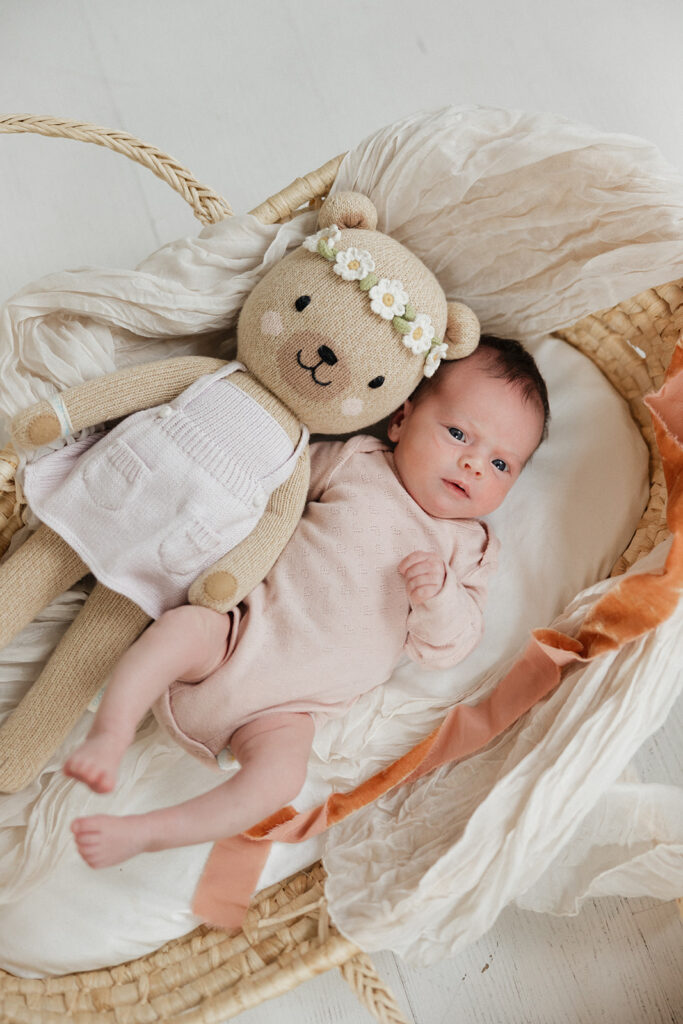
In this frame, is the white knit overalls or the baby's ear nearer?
the white knit overalls

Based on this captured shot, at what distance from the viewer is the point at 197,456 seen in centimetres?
108

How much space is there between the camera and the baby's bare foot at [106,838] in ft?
2.81

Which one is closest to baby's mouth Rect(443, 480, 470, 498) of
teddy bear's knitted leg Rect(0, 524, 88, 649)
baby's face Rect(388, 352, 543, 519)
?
baby's face Rect(388, 352, 543, 519)

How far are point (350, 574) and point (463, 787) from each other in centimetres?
30

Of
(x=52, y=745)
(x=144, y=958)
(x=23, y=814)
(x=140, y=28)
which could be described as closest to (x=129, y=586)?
(x=52, y=745)

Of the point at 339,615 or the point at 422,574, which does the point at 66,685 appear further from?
the point at 422,574

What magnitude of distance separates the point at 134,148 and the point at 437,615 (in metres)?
0.77

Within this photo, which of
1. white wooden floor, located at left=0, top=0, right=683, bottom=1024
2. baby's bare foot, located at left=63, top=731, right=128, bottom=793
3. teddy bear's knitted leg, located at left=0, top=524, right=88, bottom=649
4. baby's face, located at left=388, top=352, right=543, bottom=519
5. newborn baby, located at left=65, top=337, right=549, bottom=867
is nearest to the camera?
baby's bare foot, located at left=63, top=731, right=128, bottom=793

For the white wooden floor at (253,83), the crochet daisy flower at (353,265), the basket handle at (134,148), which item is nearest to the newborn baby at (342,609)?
the crochet daisy flower at (353,265)

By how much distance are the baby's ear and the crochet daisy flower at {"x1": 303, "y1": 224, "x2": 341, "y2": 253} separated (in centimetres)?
18

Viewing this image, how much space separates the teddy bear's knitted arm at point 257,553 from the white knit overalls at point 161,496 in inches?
0.7

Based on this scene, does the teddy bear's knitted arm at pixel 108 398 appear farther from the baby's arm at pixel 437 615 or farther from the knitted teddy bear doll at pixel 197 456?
the baby's arm at pixel 437 615

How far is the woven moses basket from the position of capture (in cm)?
103

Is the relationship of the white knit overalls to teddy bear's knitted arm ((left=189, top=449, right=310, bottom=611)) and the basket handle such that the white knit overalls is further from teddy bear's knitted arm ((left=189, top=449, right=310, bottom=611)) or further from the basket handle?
the basket handle
